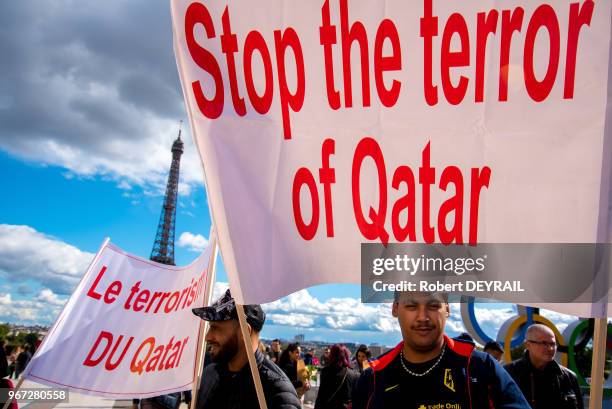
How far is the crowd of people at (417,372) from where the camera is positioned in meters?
2.15

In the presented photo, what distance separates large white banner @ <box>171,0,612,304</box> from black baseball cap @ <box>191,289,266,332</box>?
0.91m

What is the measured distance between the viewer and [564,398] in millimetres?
4562

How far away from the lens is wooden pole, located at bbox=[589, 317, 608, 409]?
1.97m

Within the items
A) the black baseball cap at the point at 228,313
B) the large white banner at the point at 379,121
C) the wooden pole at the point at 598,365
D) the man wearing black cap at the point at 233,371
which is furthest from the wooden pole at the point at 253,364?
the wooden pole at the point at 598,365

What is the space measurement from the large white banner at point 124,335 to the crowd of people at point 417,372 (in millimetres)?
1519

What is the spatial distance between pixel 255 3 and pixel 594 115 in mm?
1748

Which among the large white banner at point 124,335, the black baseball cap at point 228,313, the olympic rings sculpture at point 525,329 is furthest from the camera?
the olympic rings sculpture at point 525,329

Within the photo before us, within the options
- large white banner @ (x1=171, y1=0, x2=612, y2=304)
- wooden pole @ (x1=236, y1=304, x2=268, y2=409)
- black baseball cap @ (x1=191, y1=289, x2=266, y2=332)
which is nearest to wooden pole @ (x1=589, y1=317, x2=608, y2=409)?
large white banner @ (x1=171, y1=0, x2=612, y2=304)

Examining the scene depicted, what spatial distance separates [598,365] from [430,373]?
67cm

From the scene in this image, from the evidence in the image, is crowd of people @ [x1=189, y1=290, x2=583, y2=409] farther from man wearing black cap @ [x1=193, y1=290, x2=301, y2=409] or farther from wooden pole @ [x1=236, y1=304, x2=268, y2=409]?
wooden pole @ [x1=236, y1=304, x2=268, y2=409]

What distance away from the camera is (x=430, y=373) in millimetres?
2248

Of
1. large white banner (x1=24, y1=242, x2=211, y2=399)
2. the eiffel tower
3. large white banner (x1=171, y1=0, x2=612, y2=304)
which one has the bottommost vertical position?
large white banner (x1=24, y1=242, x2=211, y2=399)

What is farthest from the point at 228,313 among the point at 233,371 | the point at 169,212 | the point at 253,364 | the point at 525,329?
the point at 169,212

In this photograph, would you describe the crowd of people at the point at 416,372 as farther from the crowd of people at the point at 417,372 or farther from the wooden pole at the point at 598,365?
the wooden pole at the point at 598,365
